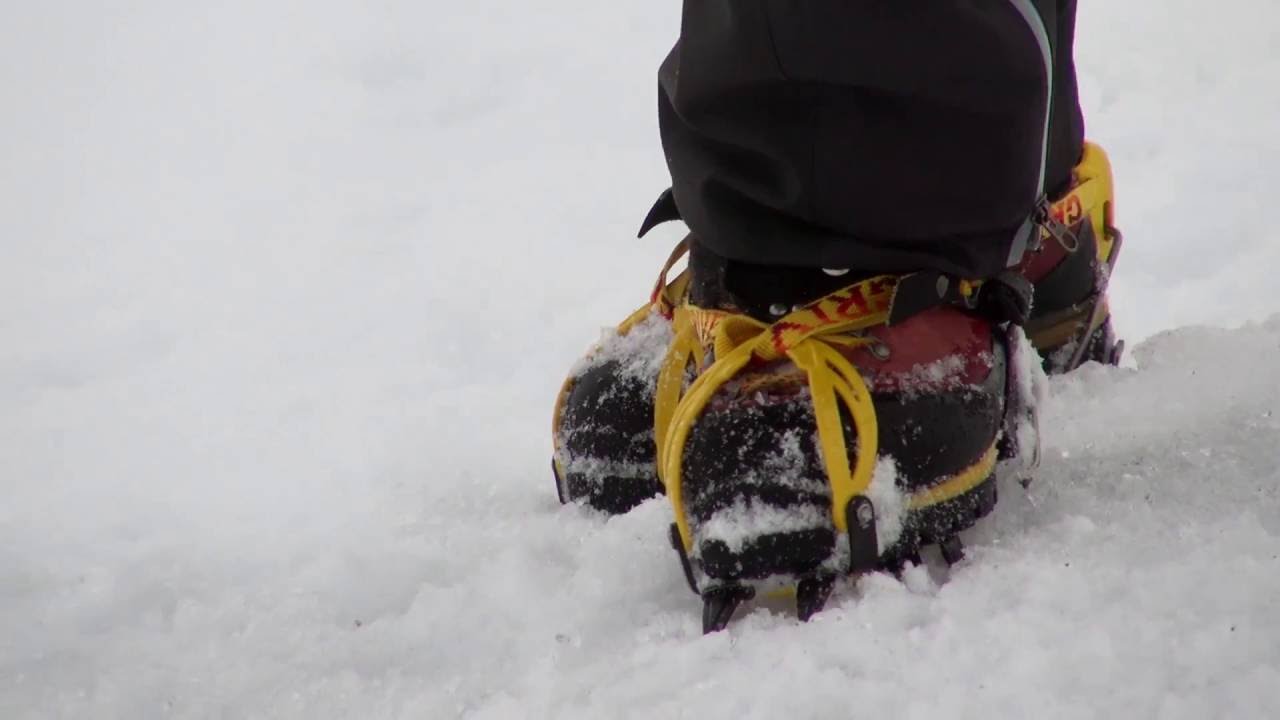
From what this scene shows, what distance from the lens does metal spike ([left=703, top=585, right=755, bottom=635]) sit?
928 millimetres

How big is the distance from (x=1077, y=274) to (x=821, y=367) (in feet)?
1.45

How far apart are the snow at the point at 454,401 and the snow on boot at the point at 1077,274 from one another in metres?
0.04

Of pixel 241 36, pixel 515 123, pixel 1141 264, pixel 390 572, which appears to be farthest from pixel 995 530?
pixel 241 36

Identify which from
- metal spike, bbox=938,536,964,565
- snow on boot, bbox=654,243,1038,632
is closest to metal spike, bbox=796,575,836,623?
snow on boot, bbox=654,243,1038,632

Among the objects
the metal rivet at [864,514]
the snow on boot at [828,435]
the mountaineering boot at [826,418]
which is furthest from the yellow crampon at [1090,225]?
the metal rivet at [864,514]

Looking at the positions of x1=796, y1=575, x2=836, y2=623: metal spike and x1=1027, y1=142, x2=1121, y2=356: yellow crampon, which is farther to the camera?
x1=1027, y1=142, x2=1121, y2=356: yellow crampon

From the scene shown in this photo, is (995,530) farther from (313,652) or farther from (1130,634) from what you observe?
(313,652)

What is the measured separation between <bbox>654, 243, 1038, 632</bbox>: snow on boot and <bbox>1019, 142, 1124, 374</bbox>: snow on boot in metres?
0.19

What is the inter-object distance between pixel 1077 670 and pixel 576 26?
2.50 meters

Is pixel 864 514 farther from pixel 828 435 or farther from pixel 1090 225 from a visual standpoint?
pixel 1090 225

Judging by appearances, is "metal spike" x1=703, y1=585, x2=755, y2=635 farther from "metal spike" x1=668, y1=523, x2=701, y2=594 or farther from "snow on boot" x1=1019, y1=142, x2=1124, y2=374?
"snow on boot" x1=1019, y1=142, x2=1124, y2=374

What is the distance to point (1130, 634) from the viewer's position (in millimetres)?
775

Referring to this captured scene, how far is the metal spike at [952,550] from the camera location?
966 mm

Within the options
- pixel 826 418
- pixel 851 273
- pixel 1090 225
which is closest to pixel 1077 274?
pixel 1090 225
